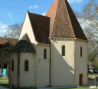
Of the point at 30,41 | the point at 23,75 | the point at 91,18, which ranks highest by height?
the point at 91,18

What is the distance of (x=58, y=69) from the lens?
30.5 m

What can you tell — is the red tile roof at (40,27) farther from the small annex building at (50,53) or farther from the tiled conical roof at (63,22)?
the tiled conical roof at (63,22)

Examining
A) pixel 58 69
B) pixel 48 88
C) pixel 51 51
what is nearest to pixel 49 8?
pixel 51 51

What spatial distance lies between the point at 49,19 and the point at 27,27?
418 centimetres

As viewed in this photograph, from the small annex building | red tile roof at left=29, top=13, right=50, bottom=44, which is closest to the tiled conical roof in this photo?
the small annex building

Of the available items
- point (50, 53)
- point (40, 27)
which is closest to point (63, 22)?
point (40, 27)

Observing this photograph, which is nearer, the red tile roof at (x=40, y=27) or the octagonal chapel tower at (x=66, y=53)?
the octagonal chapel tower at (x=66, y=53)

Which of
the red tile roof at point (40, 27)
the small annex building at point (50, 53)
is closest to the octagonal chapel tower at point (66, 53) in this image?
the small annex building at point (50, 53)

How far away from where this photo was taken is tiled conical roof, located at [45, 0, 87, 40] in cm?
3117

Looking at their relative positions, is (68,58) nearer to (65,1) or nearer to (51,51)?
(51,51)

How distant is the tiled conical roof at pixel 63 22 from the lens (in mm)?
31172

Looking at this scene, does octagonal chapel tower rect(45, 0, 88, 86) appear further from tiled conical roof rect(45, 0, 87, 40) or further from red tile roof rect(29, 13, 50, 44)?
red tile roof rect(29, 13, 50, 44)

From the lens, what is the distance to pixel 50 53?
30.6 meters

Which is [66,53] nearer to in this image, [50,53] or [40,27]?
[50,53]
